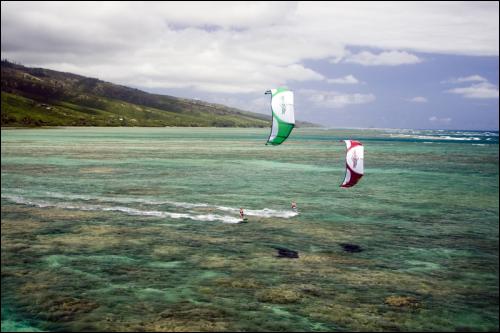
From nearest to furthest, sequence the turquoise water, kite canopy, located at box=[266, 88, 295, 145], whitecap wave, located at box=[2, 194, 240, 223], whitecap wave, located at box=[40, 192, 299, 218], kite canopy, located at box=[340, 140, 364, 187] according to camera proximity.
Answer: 1. the turquoise water
2. kite canopy, located at box=[340, 140, 364, 187]
3. kite canopy, located at box=[266, 88, 295, 145]
4. whitecap wave, located at box=[2, 194, 240, 223]
5. whitecap wave, located at box=[40, 192, 299, 218]

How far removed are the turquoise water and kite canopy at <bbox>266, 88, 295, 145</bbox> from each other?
871 cm

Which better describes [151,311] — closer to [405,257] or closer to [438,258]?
[405,257]

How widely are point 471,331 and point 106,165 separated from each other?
81048mm

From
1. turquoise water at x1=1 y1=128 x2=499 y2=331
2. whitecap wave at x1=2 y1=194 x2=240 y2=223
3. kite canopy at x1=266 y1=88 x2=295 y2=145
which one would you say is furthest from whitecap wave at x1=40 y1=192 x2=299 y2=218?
kite canopy at x1=266 y1=88 x2=295 y2=145

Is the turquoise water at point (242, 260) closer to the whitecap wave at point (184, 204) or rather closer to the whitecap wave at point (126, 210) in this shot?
the whitecap wave at point (126, 210)

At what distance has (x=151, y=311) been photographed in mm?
21781

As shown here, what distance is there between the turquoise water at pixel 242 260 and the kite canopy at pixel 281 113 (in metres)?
8.71

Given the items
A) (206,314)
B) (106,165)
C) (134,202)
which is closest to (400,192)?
(134,202)

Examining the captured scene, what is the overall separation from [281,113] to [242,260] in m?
14.6

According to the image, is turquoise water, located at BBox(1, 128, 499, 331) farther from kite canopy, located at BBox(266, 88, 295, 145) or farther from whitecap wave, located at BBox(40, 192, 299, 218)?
kite canopy, located at BBox(266, 88, 295, 145)

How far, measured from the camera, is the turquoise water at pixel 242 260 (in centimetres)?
2144

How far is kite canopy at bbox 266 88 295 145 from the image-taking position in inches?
1501

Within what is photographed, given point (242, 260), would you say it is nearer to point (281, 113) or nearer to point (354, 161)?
point (354, 161)

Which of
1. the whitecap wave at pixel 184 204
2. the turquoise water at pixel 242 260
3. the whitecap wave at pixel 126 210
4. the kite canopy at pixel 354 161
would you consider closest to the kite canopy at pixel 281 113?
the kite canopy at pixel 354 161
